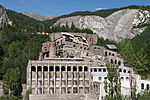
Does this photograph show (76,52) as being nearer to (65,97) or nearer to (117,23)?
(65,97)

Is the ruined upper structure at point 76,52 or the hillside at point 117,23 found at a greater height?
the hillside at point 117,23

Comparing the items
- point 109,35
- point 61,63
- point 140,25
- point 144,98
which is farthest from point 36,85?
point 140,25

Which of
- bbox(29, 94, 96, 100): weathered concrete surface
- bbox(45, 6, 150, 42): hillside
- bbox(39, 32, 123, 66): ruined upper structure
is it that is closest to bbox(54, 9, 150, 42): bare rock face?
bbox(45, 6, 150, 42): hillside

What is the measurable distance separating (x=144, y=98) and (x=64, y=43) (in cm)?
4007

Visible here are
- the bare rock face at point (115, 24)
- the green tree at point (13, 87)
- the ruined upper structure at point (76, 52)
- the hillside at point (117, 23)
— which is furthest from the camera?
the hillside at point (117, 23)

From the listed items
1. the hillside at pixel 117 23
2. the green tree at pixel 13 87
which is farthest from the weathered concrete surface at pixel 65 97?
the hillside at pixel 117 23

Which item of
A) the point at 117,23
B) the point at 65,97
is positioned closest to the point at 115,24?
the point at 117,23

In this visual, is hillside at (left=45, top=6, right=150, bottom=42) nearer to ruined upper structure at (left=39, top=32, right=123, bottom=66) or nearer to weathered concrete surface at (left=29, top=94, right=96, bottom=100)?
ruined upper structure at (left=39, top=32, right=123, bottom=66)

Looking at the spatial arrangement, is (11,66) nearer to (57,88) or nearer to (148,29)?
(57,88)

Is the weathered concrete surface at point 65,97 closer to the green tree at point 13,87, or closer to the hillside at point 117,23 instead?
the green tree at point 13,87

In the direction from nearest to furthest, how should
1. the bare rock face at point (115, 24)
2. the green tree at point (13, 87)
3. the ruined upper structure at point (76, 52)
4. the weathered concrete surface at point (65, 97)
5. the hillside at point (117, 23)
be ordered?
the weathered concrete surface at point (65, 97)
the green tree at point (13, 87)
the ruined upper structure at point (76, 52)
the bare rock face at point (115, 24)
the hillside at point (117, 23)

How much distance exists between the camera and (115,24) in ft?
452

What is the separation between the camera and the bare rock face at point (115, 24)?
12650 centimetres

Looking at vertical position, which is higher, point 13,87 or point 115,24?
point 115,24
